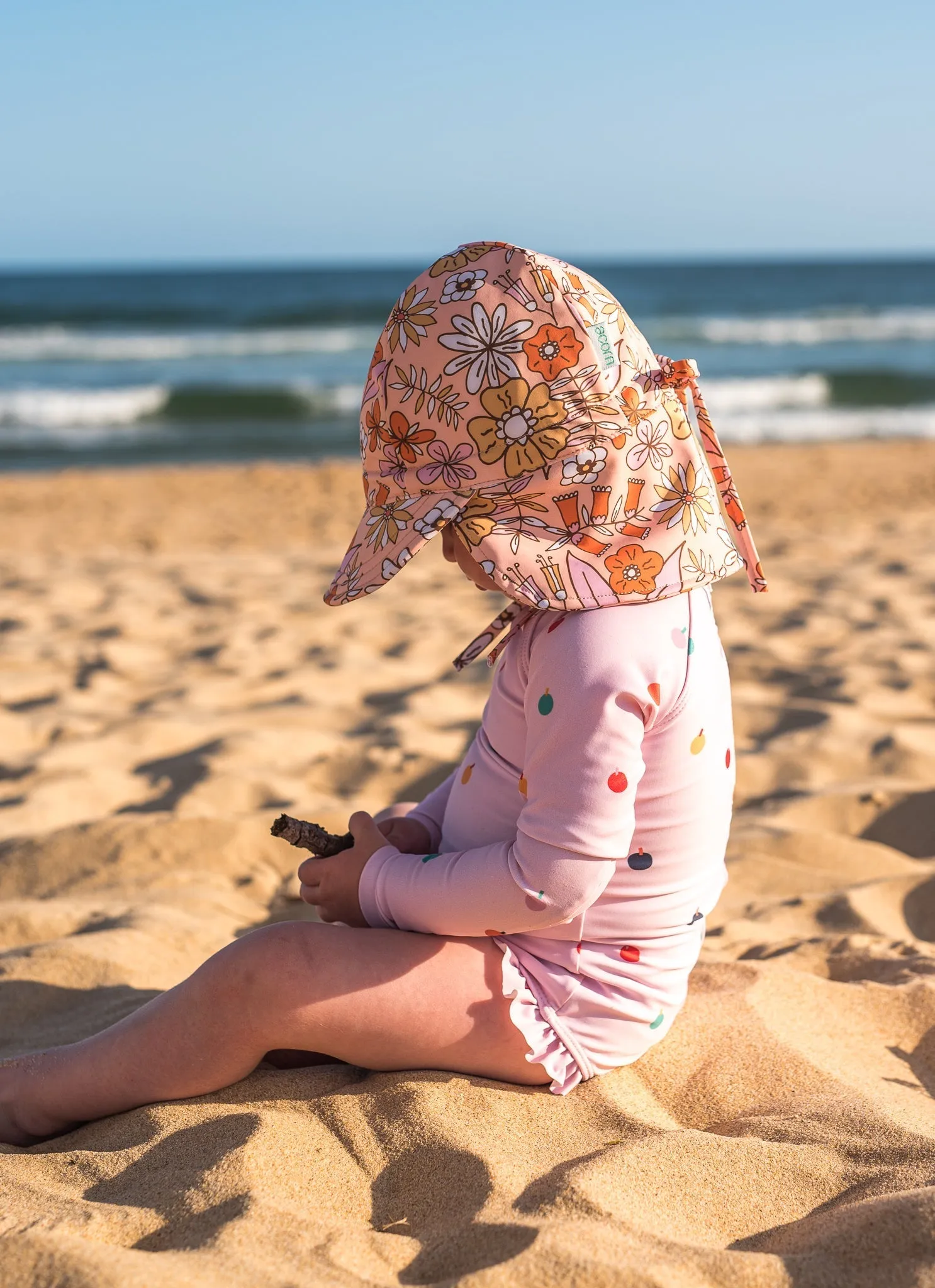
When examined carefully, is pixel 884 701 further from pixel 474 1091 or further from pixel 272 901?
pixel 474 1091

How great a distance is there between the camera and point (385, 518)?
1720 millimetres

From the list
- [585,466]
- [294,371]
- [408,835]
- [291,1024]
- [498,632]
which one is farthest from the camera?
[294,371]

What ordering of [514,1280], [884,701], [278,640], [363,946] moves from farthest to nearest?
[278,640] → [884,701] → [363,946] → [514,1280]

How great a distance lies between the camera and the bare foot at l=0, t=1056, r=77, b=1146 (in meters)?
1.76

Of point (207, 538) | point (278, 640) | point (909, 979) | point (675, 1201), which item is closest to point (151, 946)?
point (675, 1201)

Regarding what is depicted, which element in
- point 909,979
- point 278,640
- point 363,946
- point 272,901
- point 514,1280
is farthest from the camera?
point 278,640

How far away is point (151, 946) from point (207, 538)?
553 centimetres

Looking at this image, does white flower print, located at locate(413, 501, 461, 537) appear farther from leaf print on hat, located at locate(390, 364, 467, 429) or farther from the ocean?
the ocean

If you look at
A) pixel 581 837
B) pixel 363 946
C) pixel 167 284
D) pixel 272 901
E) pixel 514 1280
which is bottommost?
pixel 272 901

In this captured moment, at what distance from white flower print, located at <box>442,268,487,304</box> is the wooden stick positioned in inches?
28.8

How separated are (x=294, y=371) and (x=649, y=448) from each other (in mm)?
17414

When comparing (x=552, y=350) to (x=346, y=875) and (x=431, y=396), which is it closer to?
(x=431, y=396)

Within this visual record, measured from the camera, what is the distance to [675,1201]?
150cm

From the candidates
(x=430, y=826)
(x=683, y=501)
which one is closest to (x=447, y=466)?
(x=683, y=501)
